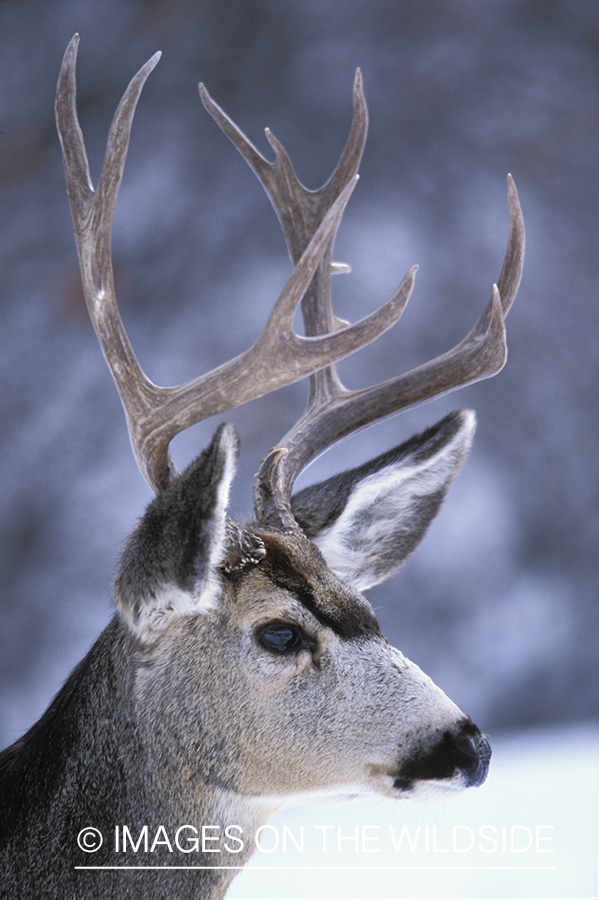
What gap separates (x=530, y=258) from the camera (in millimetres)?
2383

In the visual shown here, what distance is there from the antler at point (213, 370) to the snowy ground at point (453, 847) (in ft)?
1.61

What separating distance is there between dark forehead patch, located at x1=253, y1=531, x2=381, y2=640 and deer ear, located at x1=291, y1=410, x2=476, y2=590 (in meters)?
0.13

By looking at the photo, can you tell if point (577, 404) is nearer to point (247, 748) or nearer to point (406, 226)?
point (406, 226)

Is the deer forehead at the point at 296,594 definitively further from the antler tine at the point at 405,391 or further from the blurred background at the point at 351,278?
the blurred background at the point at 351,278

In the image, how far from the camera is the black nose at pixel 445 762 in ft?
3.05

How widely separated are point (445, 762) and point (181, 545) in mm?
373

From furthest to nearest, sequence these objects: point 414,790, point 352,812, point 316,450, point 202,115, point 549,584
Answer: point 549,584 < point 202,115 < point 352,812 < point 316,450 < point 414,790

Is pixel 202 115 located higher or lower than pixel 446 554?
higher

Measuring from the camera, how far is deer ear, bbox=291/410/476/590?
1.16m

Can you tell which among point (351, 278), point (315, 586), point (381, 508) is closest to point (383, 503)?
point (381, 508)

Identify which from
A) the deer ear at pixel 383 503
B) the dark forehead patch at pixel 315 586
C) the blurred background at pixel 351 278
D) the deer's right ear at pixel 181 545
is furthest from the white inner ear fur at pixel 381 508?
the blurred background at pixel 351 278

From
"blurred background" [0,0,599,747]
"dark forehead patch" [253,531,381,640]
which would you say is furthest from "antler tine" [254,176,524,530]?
"blurred background" [0,0,599,747]

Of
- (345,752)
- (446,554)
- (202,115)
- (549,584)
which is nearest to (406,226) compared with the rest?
(202,115)

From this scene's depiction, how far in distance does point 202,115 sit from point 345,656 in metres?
1.68
